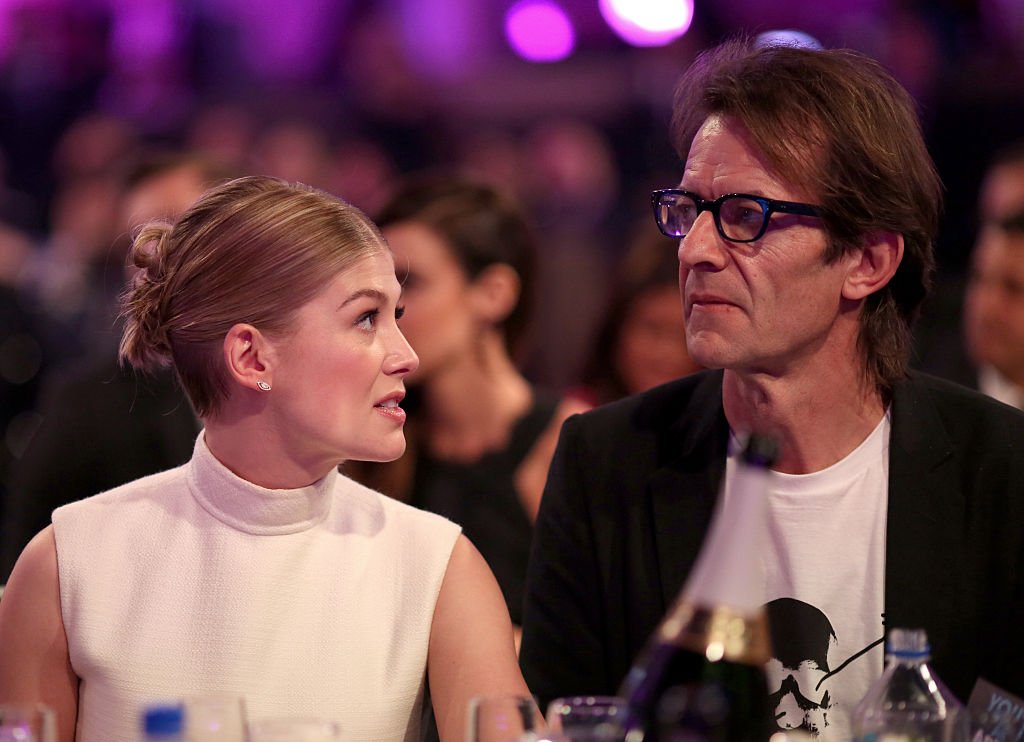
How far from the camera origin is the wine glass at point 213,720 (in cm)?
145

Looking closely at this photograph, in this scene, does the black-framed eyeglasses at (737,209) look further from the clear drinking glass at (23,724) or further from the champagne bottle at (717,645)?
the clear drinking glass at (23,724)

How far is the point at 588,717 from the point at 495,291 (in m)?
2.62

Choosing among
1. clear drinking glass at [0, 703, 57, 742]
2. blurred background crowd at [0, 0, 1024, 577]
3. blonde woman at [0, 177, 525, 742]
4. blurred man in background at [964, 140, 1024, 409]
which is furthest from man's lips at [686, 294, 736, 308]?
blurred background crowd at [0, 0, 1024, 577]

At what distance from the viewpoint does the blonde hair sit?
6.98ft

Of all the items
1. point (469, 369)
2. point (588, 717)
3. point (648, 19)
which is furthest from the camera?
point (648, 19)

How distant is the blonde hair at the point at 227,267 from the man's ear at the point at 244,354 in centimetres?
2

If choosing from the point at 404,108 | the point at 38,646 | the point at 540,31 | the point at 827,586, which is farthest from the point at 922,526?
the point at 540,31

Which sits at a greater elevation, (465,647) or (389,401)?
(389,401)

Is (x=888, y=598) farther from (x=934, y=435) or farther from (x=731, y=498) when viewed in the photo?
(x=731, y=498)

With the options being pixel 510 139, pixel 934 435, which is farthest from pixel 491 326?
pixel 510 139

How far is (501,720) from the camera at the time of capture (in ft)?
4.89

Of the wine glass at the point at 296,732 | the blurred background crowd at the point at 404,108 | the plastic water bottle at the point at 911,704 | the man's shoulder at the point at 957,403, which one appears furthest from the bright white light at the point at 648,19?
the wine glass at the point at 296,732

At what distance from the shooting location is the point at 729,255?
7.48 ft

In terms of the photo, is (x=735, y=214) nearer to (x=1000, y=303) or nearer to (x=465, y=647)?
(x=465, y=647)
